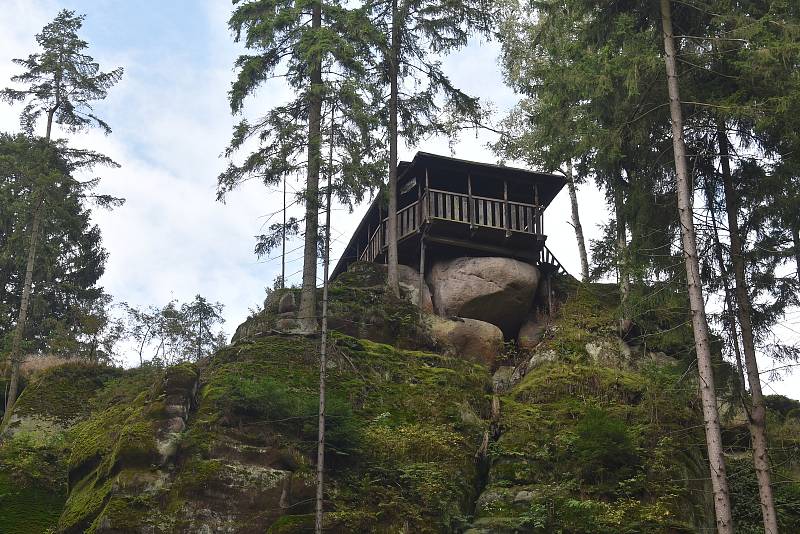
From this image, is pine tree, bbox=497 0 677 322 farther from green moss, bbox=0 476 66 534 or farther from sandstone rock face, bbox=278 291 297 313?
green moss, bbox=0 476 66 534

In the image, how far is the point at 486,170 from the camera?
28688 mm

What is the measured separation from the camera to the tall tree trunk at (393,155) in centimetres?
2662

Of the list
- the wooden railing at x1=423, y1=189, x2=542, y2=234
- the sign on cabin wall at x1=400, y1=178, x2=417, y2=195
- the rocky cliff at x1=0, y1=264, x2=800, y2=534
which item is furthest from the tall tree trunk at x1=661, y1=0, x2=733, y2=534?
the sign on cabin wall at x1=400, y1=178, x2=417, y2=195

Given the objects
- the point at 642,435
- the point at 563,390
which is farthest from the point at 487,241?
the point at 642,435

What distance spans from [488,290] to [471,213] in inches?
109

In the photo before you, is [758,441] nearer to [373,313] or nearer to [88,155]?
[373,313]

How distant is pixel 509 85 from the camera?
34.7 metres

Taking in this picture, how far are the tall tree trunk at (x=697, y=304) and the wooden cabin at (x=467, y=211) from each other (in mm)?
11640

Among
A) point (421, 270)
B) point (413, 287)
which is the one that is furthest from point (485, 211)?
point (413, 287)

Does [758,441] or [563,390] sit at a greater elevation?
[563,390]

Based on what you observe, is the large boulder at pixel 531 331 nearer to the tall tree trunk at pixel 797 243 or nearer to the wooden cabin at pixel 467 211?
the wooden cabin at pixel 467 211

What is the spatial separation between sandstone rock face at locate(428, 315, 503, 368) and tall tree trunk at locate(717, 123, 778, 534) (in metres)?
9.92

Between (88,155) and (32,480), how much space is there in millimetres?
14077

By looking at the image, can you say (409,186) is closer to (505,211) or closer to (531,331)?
(505,211)
